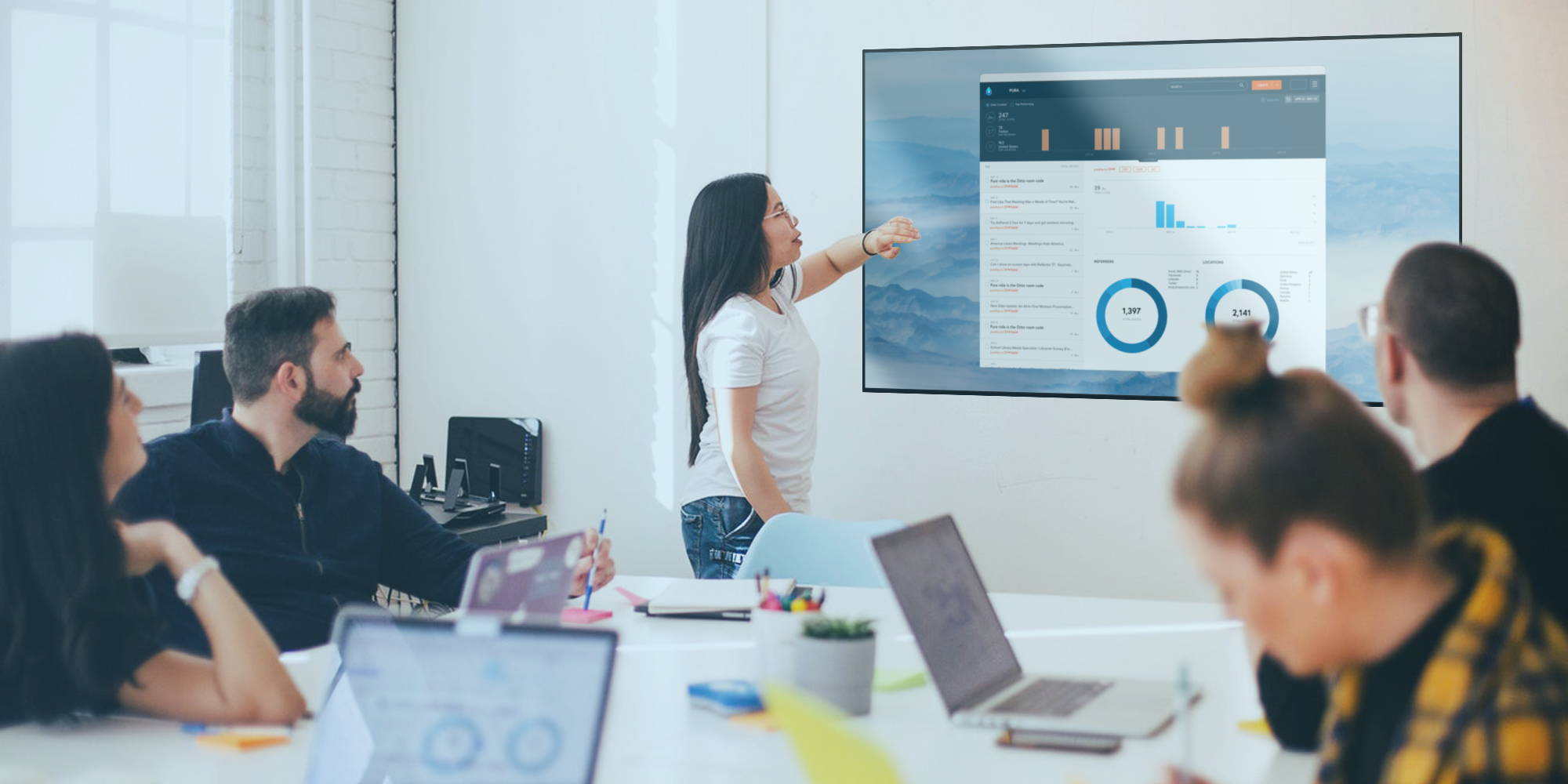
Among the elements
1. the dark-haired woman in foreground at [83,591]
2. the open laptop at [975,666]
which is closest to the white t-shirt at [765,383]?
the open laptop at [975,666]

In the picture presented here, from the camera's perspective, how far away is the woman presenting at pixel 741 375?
295 cm

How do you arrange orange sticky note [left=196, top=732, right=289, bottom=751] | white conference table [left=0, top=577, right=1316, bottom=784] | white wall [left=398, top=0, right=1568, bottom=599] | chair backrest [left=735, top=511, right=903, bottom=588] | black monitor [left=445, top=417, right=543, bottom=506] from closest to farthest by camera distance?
white conference table [left=0, top=577, right=1316, bottom=784] → orange sticky note [left=196, top=732, right=289, bottom=751] → chair backrest [left=735, top=511, right=903, bottom=588] → white wall [left=398, top=0, right=1568, bottom=599] → black monitor [left=445, top=417, right=543, bottom=506]

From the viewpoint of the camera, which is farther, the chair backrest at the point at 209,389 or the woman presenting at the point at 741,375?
the chair backrest at the point at 209,389

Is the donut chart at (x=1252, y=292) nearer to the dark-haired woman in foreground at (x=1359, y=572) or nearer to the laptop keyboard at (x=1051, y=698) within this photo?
the laptop keyboard at (x=1051, y=698)

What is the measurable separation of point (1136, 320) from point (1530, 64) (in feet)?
3.99

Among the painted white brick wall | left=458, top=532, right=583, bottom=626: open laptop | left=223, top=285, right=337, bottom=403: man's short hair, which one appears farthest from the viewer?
the painted white brick wall

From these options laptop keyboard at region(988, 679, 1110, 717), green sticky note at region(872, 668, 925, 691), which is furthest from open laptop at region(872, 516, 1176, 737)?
green sticky note at region(872, 668, 925, 691)

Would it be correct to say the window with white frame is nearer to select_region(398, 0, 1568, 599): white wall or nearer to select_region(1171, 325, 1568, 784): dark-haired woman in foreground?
select_region(398, 0, 1568, 599): white wall

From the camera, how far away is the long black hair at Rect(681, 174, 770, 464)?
10.1ft

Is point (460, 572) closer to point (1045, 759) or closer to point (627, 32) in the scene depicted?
point (1045, 759)

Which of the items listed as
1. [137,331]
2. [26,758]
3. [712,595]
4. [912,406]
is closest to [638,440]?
[912,406]

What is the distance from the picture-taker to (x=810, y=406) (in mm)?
3135

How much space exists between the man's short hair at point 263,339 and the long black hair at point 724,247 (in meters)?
0.94

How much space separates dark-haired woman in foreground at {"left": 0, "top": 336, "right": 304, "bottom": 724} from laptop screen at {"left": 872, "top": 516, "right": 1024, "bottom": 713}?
0.81 m
